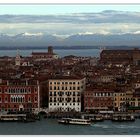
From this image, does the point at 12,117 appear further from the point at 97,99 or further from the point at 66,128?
the point at 97,99

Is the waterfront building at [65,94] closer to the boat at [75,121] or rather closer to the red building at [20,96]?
the red building at [20,96]

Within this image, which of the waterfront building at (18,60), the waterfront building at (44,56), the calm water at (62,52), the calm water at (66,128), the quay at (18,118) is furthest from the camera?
the waterfront building at (44,56)

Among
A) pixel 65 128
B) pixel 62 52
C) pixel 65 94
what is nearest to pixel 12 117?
pixel 65 128

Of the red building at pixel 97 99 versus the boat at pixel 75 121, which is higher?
the red building at pixel 97 99

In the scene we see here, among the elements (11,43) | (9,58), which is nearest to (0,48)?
(11,43)

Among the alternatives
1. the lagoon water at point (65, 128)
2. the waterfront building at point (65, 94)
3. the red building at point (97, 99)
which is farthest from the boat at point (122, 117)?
the waterfront building at point (65, 94)

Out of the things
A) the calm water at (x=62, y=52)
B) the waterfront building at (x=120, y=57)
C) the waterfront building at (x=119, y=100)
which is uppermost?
the calm water at (x=62, y=52)
